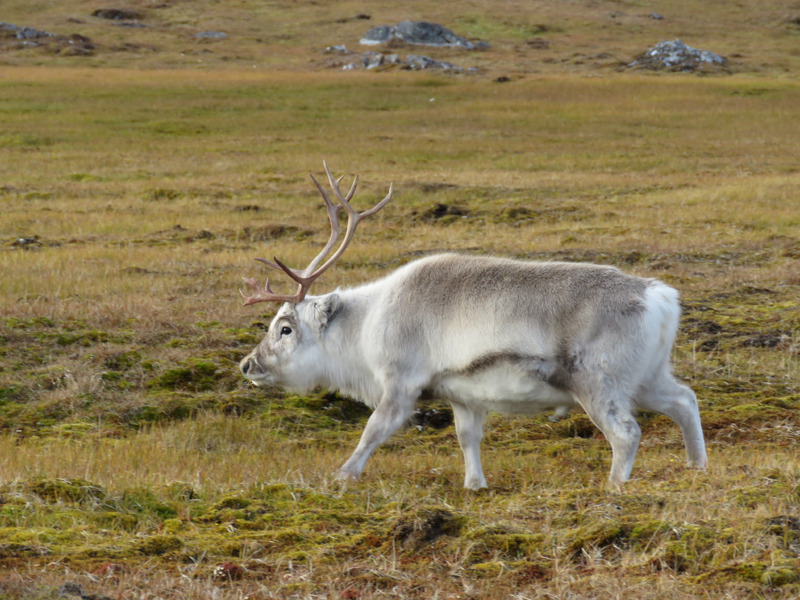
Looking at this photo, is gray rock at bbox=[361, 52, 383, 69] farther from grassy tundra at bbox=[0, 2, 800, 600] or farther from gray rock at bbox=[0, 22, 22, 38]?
grassy tundra at bbox=[0, 2, 800, 600]

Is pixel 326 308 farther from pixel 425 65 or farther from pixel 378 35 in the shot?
pixel 378 35

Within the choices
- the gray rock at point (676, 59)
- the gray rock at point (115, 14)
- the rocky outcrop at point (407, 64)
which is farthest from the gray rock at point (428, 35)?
the gray rock at point (115, 14)

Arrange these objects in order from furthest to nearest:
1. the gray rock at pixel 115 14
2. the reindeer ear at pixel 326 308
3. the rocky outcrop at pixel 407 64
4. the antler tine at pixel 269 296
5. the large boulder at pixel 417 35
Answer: the gray rock at pixel 115 14, the large boulder at pixel 417 35, the rocky outcrop at pixel 407 64, the antler tine at pixel 269 296, the reindeer ear at pixel 326 308

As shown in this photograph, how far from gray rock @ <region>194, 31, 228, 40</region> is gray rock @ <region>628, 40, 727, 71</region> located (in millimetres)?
32749

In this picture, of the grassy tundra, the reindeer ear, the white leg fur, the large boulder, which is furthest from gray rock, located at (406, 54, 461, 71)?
the white leg fur

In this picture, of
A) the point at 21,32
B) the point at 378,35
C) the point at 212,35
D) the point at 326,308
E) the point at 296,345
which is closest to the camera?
the point at 326,308

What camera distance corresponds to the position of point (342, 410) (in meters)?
A: 7.85

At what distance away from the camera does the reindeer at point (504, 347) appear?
563 centimetres

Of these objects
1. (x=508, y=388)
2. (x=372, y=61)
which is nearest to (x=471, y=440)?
(x=508, y=388)

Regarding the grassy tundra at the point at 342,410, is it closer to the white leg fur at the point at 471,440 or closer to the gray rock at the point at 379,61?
the white leg fur at the point at 471,440

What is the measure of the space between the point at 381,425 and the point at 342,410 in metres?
1.86

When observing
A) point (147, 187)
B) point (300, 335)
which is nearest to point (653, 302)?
point (300, 335)

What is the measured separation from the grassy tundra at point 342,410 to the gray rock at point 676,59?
116 feet

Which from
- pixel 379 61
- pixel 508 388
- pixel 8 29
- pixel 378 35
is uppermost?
pixel 8 29
